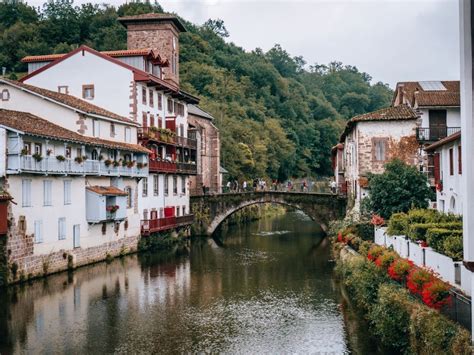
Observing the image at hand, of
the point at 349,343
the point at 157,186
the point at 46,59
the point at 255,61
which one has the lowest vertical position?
the point at 349,343

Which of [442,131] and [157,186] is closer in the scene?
[442,131]

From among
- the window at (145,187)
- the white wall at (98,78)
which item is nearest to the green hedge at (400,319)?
the window at (145,187)

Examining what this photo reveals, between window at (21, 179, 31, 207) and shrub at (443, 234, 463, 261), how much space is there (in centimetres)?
2282

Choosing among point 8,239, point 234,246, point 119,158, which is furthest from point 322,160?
point 8,239

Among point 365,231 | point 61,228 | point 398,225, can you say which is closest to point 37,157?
point 61,228

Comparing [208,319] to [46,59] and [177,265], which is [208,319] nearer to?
[177,265]

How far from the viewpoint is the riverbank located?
15.5 metres

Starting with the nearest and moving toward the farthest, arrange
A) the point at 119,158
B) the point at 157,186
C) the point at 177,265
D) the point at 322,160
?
the point at 177,265, the point at 119,158, the point at 157,186, the point at 322,160

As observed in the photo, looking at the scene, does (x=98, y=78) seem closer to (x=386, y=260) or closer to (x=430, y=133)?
(x=430, y=133)

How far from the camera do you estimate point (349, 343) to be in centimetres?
2248

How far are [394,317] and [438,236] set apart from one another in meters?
4.15

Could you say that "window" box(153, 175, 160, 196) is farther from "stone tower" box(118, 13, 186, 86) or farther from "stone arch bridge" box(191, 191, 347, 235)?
"stone tower" box(118, 13, 186, 86)

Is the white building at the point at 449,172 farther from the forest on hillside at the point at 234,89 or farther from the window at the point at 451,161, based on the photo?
the forest on hillside at the point at 234,89

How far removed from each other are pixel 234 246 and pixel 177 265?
12.2 meters
